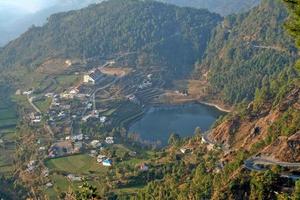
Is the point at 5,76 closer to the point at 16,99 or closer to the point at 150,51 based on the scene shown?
the point at 16,99

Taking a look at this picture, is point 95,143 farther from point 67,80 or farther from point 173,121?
point 67,80

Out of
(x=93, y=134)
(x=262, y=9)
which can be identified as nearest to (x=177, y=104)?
(x=93, y=134)

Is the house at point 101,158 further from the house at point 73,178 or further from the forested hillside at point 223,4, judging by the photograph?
the forested hillside at point 223,4

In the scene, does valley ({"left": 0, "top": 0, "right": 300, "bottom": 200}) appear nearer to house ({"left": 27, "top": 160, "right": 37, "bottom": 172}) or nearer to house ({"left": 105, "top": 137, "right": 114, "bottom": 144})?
house ({"left": 27, "top": 160, "right": 37, "bottom": 172})

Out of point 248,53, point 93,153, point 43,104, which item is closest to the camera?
point 93,153

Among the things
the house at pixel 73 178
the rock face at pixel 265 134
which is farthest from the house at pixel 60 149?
the rock face at pixel 265 134

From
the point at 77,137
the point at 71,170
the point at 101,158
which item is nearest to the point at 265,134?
the point at 101,158
